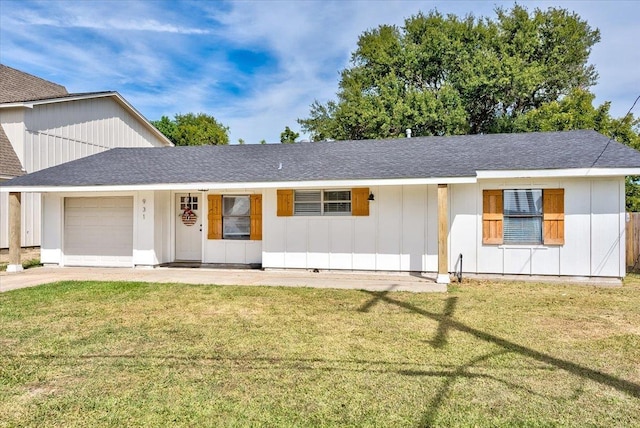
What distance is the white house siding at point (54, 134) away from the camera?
1600cm

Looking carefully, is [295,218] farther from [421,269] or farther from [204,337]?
[204,337]

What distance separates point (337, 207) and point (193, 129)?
130 feet

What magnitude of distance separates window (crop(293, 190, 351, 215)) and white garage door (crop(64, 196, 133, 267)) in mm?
4965

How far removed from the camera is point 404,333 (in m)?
5.47

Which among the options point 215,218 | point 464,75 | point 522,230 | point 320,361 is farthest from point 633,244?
point 464,75

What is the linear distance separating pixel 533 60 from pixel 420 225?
2243cm

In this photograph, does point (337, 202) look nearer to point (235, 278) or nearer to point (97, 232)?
point (235, 278)

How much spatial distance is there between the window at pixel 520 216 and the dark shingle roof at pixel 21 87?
18.2m

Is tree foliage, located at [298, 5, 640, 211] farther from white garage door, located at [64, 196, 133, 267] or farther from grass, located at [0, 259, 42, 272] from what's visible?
grass, located at [0, 259, 42, 272]

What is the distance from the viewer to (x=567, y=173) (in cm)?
904

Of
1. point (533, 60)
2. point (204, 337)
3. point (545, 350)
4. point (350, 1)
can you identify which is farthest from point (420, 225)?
point (533, 60)

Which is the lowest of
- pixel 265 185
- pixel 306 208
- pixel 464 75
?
pixel 306 208

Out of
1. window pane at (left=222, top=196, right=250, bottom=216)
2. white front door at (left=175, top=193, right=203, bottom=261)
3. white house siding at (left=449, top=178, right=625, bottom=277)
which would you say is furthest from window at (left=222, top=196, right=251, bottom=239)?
white house siding at (left=449, top=178, right=625, bottom=277)

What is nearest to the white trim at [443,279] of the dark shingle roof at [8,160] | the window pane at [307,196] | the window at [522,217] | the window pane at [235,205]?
the window at [522,217]
